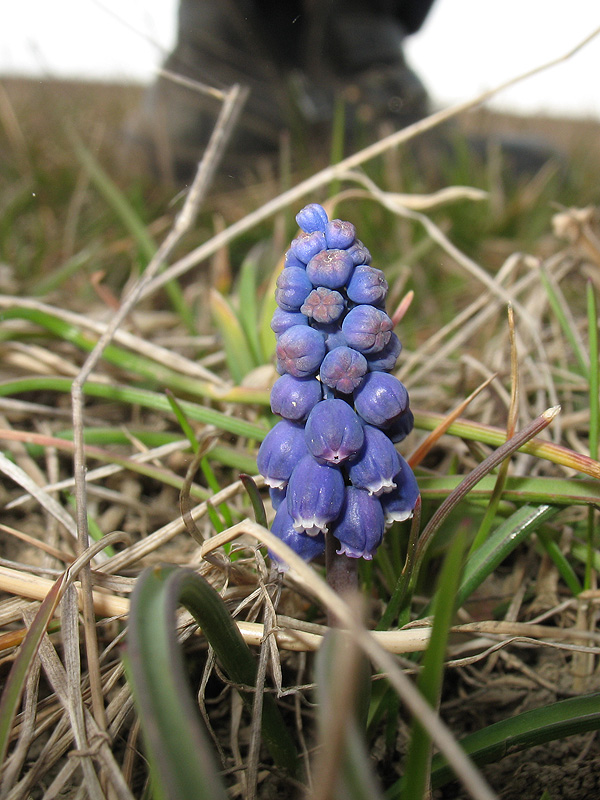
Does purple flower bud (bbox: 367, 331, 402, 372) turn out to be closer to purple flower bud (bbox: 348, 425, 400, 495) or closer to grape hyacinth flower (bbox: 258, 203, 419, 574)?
grape hyacinth flower (bbox: 258, 203, 419, 574)

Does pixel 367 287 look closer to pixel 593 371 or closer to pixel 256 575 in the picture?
pixel 256 575

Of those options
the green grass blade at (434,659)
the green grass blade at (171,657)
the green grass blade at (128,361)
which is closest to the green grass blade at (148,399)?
the green grass blade at (128,361)

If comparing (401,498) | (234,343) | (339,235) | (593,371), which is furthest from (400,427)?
(234,343)

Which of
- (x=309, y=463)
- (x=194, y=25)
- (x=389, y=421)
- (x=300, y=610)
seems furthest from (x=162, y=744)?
(x=194, y=25)

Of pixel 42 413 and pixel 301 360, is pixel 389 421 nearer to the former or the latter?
pixel 301 360

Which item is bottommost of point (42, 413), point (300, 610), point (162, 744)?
point (162, 744)
